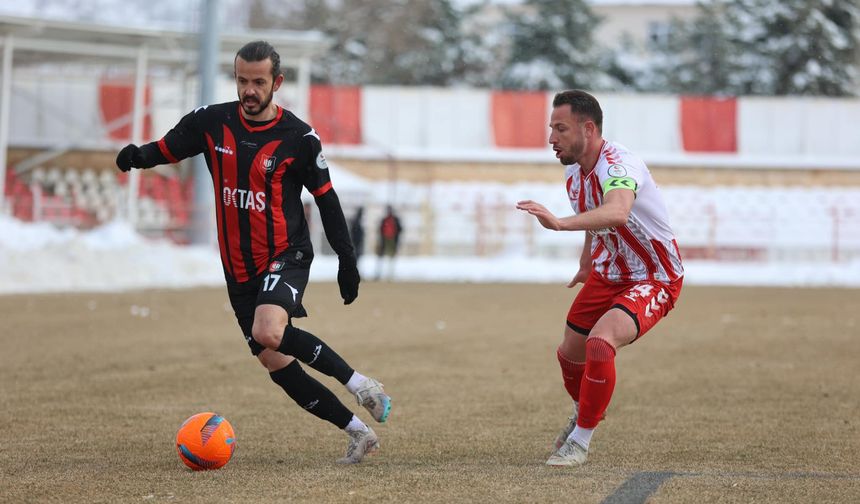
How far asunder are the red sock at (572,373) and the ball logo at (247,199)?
192 centimetres

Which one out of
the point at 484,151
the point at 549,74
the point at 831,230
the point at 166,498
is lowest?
the point at 166,498

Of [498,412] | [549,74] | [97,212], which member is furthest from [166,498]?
[549,74]

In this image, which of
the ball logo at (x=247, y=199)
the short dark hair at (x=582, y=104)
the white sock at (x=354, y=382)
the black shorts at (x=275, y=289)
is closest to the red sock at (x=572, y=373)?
the white sock at (x=354, y=382)

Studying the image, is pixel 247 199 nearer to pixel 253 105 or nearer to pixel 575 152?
pixel 253 105

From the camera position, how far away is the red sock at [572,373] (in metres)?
6.88

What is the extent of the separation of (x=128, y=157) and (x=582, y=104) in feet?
7.92

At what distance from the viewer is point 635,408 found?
8.98 meters

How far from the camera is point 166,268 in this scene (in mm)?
26297

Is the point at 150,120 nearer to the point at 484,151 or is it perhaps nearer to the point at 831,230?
the point at 484,151

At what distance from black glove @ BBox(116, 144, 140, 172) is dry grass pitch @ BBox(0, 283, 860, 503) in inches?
61.6

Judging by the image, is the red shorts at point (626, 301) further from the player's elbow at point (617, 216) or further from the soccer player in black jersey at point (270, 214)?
the soccer player in black jersey at point (270, 214)

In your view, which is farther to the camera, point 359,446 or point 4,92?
point 4,92

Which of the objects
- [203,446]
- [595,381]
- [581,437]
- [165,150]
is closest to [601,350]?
[595,381]

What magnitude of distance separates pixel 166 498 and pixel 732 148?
132 feet
